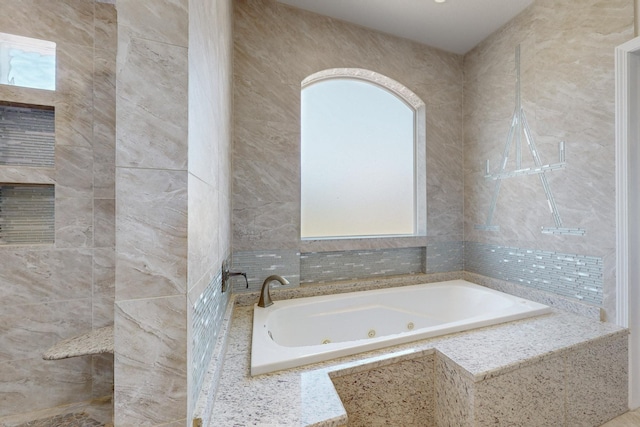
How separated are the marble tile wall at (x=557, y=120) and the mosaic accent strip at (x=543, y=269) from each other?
0.04 meters

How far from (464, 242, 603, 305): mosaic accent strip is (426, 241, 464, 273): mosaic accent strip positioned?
80 mm

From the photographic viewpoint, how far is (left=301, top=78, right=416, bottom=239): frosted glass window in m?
2.21

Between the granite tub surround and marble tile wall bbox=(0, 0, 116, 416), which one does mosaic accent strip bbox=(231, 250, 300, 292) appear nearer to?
marble tile wall bbox=(0, 0, 116, 416)

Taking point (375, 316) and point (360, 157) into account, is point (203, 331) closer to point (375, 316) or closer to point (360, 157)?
point (375, 316)

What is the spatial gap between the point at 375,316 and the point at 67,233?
2110 mm

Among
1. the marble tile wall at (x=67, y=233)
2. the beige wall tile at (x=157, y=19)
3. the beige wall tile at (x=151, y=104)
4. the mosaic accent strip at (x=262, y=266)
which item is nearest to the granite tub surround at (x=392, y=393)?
the mosaic accent strip at (x=262, y=266)

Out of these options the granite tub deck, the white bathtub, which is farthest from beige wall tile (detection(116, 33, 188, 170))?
the white bathtub

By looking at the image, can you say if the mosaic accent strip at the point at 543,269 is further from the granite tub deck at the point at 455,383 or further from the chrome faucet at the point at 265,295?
the chrome faucet at the point at 265,295

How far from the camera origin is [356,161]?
236 centimetres

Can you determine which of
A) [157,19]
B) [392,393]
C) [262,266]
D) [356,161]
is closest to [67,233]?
[262,266]

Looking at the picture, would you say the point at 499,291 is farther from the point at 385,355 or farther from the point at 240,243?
the point at 240,243

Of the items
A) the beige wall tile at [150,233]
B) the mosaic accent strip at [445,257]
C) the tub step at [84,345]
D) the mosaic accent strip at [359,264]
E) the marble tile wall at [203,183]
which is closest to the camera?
the beige wall tile at [150,233]

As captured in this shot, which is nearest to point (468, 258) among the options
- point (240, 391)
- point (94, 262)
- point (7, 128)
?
point (240, 391)

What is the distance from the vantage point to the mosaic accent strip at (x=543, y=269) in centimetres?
168
